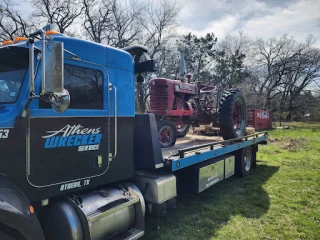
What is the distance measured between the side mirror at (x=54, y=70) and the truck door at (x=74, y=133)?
524 millimetres

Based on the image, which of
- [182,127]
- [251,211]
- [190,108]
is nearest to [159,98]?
[190,108]

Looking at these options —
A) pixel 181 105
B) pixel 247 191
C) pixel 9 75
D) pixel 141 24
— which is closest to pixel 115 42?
pixel 141 24

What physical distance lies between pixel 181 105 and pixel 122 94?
3612mm

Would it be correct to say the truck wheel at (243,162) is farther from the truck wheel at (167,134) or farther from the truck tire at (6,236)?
the truck tire at (6,236)

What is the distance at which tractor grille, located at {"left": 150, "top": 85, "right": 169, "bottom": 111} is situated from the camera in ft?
20.4

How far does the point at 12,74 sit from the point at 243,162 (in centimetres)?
545

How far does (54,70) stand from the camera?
196 centimetres

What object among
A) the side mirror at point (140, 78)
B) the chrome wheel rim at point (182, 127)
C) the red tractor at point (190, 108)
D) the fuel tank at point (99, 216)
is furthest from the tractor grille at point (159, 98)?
the fuel tank at point (99, 216)

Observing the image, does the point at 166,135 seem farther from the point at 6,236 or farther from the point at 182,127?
the point at 6,236

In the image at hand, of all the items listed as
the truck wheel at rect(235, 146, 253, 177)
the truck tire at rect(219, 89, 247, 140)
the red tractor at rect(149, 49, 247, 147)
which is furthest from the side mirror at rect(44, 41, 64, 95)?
the truck wheel at rect(235, 146, 253, 177)

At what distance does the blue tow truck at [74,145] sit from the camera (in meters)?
2.15

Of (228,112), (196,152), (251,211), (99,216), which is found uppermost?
(228,112)

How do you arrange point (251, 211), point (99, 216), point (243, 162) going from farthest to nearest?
point (243, 162) < point (251, 211) < point (99, 216)

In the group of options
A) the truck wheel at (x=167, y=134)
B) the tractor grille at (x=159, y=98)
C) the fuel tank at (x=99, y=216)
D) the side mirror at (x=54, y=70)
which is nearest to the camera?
the side mirror at (x=54, y=70)
